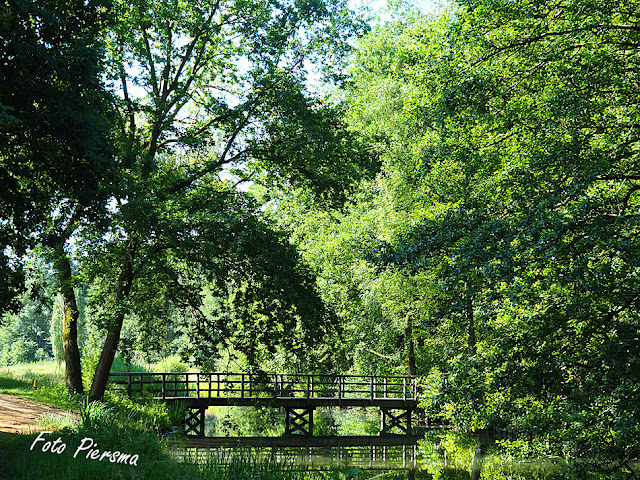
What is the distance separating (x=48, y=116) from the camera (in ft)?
28.0

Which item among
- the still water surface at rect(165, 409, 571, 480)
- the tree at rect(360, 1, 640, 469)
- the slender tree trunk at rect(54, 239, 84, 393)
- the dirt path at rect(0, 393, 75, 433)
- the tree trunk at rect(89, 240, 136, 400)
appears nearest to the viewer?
the tree at rect(360, 1, 640, 469)

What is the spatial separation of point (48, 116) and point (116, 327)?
19.2 feet

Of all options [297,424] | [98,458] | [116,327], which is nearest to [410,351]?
[297,424]

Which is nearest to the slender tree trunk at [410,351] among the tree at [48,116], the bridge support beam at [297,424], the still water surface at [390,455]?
the still water surface at [390,455]

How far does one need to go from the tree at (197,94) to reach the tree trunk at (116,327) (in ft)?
0.09

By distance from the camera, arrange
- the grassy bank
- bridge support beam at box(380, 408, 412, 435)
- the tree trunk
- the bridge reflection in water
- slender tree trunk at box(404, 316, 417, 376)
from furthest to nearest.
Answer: bridge support beam at box(380, 408, 412, 435) → slender tree trunk at box(404, 316, 417, 376) → the bridge reflection in water → the tree trunk → the grassy bank

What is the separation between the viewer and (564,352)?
31.6 feet

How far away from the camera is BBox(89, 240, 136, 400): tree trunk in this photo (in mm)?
12797

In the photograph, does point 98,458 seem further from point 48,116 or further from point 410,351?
point 410,351

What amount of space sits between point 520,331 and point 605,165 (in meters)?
3.22

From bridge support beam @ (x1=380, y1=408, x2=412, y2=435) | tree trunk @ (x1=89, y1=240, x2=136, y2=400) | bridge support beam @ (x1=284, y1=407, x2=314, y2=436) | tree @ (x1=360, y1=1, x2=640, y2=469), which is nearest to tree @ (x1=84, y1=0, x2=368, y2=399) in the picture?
tree trunk @ (x1=89, y1=240, x2=136, y2=400)

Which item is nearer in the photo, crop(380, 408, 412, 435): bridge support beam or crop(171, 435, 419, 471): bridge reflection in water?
crop(171, 435, 419, 471): bridge reflection in water

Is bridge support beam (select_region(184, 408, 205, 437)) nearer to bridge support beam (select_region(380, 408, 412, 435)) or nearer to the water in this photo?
the water

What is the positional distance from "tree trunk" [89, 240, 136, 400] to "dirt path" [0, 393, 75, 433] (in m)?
1.27
